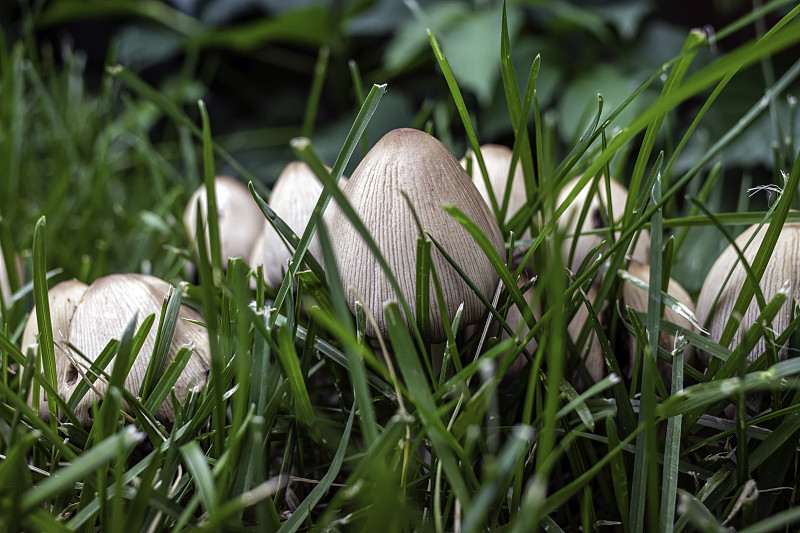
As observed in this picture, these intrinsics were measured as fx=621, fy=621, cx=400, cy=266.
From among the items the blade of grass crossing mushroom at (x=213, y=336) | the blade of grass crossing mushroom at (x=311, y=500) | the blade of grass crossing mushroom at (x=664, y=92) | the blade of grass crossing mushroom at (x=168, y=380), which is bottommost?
the blade of grass crossing mushroom at (x=311, y=500)

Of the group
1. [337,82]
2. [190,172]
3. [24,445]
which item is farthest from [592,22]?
[24,445]

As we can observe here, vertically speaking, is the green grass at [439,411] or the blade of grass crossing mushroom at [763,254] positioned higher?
the blade of grass crossing mushroom at [763,254]

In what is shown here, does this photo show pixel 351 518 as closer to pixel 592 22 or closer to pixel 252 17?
pixel 592 22

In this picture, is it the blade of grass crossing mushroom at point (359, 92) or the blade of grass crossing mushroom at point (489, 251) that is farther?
the blade of grass crossing mushroom at point (359, 92)

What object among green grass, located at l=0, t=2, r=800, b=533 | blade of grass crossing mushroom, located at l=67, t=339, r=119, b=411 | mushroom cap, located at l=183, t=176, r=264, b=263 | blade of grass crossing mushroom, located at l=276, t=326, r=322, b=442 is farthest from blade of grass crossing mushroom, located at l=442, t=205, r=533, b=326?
mushroom cap, located at l=183, t=176, r=264, b=263

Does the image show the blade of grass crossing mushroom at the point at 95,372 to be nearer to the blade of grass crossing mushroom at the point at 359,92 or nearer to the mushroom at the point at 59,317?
the mushroom at the point at 59,317

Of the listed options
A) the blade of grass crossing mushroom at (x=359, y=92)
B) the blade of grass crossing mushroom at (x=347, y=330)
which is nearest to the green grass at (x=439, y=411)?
the blade of grass crossing mushroom at (x=347, y=330)

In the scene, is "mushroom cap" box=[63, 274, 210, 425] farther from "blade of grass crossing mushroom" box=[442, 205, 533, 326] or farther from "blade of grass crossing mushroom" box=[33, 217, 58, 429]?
"blade of grass crossing mushroom" box=[442, 205, 533, 326]
